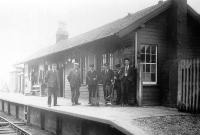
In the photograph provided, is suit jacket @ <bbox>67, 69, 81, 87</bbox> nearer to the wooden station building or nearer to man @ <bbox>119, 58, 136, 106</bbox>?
the wooden station building

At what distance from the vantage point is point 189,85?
32.7 feet

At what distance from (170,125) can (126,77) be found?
456 cm

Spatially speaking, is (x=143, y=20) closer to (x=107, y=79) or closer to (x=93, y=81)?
(x=107, y=79)

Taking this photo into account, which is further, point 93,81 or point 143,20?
point 93,81

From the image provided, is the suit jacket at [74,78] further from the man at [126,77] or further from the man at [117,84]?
the man at [126,77]

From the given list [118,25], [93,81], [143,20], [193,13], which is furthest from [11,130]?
[193,13]

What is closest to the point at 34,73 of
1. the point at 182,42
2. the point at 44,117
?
the point at 44,117

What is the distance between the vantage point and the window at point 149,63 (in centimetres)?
1309

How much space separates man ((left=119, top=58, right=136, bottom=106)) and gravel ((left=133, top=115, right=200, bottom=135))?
341 cm

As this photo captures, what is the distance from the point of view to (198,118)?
891cm

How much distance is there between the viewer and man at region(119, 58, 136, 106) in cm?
1216

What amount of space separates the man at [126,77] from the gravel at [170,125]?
3405 millimetres

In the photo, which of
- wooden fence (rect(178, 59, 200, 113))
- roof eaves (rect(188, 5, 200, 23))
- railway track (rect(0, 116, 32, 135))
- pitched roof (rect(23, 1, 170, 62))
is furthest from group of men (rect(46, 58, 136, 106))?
roof eaves (rect(188, 5, 200, 23))

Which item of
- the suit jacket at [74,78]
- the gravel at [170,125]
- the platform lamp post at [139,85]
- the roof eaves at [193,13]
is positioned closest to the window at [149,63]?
the platform lamp post at [139,85]
